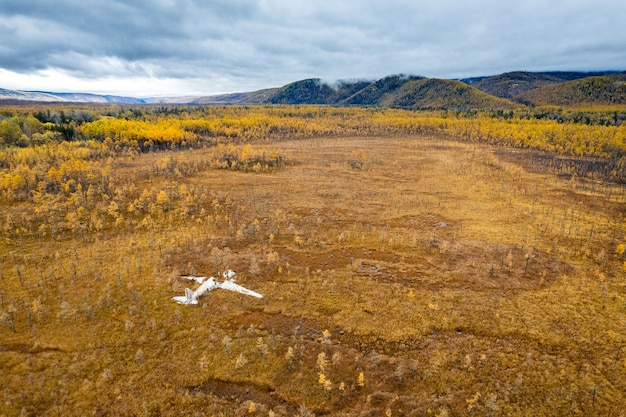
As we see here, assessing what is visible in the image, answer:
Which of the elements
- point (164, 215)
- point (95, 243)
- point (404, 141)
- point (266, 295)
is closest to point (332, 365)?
point (266, 295)

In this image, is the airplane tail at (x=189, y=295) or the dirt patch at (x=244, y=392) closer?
the dirt patch at (x=244, y=392)

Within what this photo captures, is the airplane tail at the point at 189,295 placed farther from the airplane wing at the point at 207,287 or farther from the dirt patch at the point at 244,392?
the dirt patch at the point at 244,392

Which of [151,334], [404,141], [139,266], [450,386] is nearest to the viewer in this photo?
[450,386]

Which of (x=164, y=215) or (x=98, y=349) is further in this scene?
(x=164, y=215)

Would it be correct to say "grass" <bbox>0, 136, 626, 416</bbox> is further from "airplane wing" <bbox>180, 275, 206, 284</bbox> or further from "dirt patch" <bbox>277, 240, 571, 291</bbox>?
"airplane wing" <bbox>180, 275, 206, 284</bbox>

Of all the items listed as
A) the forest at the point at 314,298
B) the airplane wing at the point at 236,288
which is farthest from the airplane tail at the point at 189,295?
the airplane wing at the point at 236,288

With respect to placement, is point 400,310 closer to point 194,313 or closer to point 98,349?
point 194,313

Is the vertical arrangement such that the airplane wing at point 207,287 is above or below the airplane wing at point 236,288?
above
